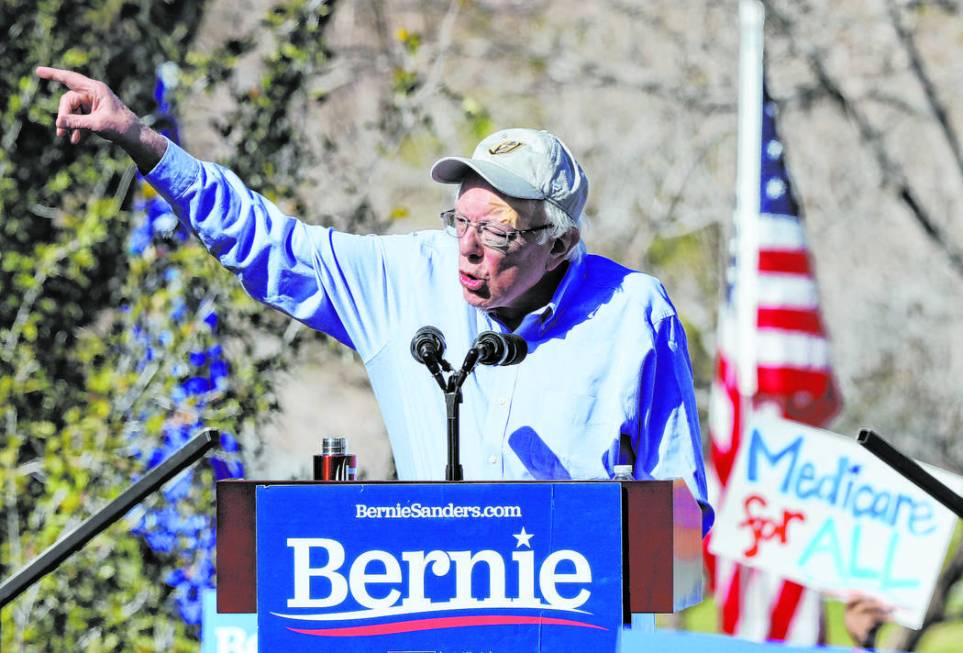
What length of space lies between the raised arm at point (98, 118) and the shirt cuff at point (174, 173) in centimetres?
3

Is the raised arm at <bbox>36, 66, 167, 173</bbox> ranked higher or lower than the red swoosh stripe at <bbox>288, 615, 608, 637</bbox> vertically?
higher

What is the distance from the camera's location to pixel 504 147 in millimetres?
3082

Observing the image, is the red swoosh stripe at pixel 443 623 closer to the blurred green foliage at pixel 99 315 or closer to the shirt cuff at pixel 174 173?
the shirt cuff at pixel 174 173

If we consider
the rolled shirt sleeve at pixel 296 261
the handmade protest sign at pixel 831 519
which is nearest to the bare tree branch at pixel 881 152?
the handmade protest sign at pixel 831 519

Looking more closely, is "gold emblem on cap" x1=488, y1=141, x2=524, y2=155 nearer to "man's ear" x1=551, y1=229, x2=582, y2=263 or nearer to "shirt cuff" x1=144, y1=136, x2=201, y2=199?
"man's ear" x1=551, y1=229, x2=582, y2=263

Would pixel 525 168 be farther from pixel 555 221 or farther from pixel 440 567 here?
pixel 440 567

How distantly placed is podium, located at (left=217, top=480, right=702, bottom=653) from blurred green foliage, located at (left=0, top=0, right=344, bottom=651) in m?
2.89

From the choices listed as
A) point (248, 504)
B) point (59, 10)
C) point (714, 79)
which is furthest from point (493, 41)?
point (248, 504)

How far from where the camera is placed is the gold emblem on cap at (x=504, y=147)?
307cm

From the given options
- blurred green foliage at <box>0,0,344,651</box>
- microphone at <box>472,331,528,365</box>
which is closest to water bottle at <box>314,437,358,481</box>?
microphone at <box>472,331,528,365</box>

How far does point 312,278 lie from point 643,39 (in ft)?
17.8

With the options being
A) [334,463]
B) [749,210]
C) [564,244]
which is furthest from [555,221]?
[749,210]

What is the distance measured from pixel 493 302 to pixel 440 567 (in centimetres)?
77

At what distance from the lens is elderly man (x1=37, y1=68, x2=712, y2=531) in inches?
119
